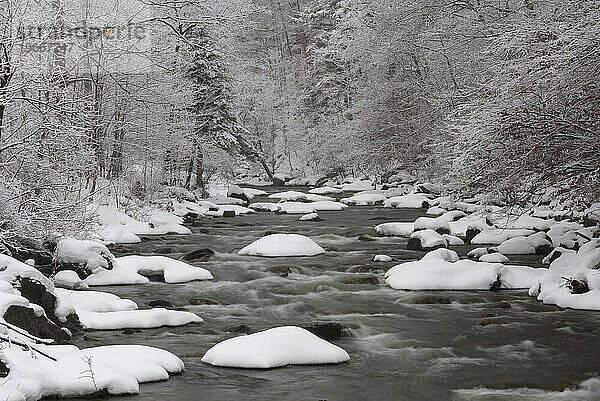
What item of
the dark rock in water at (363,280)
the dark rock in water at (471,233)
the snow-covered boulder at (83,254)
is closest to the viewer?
the snow-covered boulder at (83,254)

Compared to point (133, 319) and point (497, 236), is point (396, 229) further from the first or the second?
point (133, 319)

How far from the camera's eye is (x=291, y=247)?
1652 centimetres

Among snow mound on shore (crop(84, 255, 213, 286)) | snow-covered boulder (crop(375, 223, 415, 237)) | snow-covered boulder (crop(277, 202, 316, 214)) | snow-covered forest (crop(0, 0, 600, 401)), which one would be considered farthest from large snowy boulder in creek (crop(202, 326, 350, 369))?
snow-covered boulder (crop(277, 202, 316, 214))

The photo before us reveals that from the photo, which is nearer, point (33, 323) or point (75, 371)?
point (75, 371)

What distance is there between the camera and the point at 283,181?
157ft

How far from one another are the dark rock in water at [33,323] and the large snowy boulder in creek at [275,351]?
1627 mm

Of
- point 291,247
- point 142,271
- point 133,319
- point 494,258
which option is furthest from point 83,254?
point 494,258

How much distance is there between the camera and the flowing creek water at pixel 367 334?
7367mm

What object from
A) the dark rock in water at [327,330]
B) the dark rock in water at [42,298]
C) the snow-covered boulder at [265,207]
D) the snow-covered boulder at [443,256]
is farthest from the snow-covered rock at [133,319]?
the snow-covered boulder at [265,207]

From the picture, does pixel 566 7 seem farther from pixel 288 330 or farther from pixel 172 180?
pixel 172 180

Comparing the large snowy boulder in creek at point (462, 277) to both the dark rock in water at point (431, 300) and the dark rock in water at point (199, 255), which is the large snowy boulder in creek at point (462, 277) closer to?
the dark rock in water at point (431, 300)

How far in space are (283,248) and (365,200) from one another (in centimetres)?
1449

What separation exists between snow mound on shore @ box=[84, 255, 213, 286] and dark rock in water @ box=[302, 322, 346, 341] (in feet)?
14.2

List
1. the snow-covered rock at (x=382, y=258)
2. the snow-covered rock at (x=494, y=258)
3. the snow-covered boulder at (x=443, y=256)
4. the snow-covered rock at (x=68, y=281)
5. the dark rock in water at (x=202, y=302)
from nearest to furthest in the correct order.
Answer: the dark rock in water at (x=202, y=302) → the snow-covered rock at (x=68, y=281) → the snow-covered boulder at (x=443, y=256) → the snow-covered rock at (x=494, y=258) → the snow-covered rock at (x=382, y=258)
